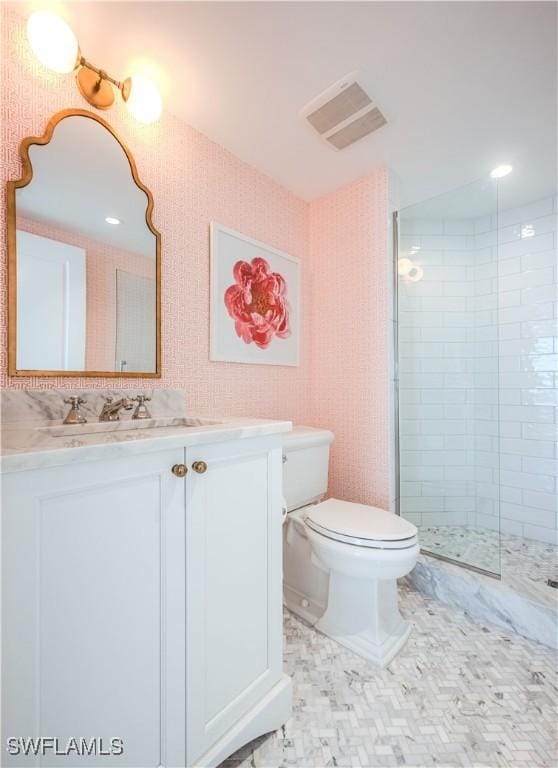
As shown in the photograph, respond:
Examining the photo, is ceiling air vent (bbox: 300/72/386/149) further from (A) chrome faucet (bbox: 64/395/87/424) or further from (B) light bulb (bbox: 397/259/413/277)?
(A) chrome faucet (bbox: 64/395/87/424)

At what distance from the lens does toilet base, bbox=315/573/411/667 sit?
134 cm

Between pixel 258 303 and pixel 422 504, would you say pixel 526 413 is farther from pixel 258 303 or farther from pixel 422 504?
pixel 258 303

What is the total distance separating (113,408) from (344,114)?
1546mm

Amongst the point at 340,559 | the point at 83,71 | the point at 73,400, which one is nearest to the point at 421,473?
the point at 340,559

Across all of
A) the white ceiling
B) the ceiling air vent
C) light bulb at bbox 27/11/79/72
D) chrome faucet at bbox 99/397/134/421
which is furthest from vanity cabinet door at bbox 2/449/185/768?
the ceiling air vent

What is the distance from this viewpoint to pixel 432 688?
1.18 m

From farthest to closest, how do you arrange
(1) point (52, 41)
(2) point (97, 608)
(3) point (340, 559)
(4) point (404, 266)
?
(4) point (404, 266), (3) point (340, 559), (1) point (52, 41), (2) point (97, 608)

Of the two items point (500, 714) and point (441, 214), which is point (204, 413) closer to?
point (500, 714)

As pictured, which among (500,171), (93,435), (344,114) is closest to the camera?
(93,435)

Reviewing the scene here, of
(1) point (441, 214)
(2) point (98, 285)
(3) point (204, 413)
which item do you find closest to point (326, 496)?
(3) point (204, 413)

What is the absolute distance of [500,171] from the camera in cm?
190

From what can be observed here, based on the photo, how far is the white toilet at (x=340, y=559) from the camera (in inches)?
50.6

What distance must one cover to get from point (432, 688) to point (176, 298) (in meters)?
1.76

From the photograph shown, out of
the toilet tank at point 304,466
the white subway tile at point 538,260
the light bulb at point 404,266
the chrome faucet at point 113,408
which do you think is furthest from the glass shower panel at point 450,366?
the chrome faucet at point 113,408
